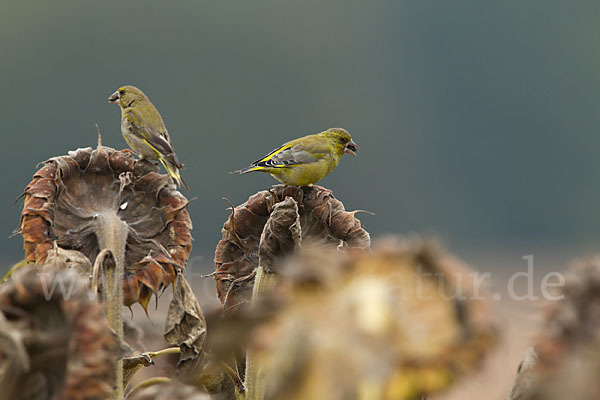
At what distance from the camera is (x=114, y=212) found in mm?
2828

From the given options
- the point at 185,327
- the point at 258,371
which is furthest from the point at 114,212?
the point at 258,371

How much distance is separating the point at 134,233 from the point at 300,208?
0.59 m

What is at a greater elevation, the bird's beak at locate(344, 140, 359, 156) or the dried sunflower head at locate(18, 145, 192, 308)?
the bird's beak at locate(344, 140, 359, 156)

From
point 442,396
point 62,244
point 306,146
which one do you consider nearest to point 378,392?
point 442,396

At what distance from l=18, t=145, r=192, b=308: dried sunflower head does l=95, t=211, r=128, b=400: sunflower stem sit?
1.1 inches

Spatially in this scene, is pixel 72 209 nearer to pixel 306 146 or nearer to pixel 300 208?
pixel 300 208

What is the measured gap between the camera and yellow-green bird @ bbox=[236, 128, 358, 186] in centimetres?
537

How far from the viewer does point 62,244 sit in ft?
8.60

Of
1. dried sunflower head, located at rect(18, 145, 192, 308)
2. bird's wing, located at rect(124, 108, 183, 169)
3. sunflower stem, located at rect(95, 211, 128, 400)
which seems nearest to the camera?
sunflower stem, located at rect(95, 211, 128, 400)

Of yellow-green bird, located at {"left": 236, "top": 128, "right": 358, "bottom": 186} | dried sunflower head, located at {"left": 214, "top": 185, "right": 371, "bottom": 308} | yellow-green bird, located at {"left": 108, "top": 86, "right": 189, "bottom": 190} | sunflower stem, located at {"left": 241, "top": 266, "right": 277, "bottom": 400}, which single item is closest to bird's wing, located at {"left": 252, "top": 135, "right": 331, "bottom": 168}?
yellow-green bird, located at {"left": 236, "top": 128, "right": 358, "bottom": 186}

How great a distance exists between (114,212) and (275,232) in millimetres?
640

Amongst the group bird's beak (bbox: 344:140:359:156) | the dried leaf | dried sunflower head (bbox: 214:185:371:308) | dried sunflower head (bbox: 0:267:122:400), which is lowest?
dried sunflower head (bbox: 0:267:122:400)

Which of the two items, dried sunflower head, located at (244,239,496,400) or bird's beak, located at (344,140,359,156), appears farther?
bird's beak, located at (344,140,359,156)

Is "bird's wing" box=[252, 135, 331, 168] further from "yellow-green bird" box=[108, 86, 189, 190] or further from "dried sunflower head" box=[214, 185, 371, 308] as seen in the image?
"dried sunflower head" box=[214, 185, 371, 308]
